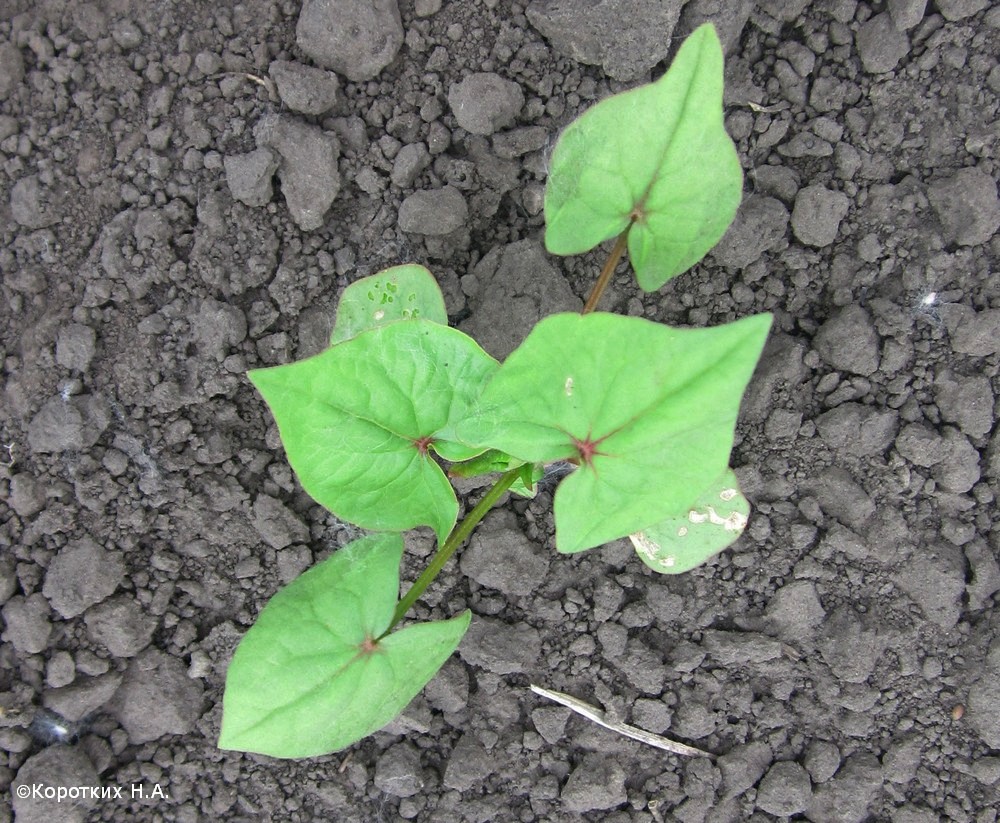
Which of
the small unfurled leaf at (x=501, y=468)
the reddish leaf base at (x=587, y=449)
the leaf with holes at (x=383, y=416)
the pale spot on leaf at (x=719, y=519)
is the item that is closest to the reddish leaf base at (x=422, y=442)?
the leaf with holes at (x=383, y=416)

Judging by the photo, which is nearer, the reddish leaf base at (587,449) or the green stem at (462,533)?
the reddish leaf base at (587,449)

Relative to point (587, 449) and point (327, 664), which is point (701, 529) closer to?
point (587, 449)

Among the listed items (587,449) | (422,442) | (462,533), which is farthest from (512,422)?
(462,533)

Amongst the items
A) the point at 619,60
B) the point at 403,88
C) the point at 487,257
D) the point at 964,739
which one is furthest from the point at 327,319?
the point at 964,739

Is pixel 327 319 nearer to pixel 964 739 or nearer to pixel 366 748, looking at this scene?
pixel 366 748

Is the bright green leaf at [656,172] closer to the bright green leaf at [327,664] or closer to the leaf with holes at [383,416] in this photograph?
the leaf with holes at [383,416]

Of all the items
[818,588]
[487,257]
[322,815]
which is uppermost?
[487,257]
